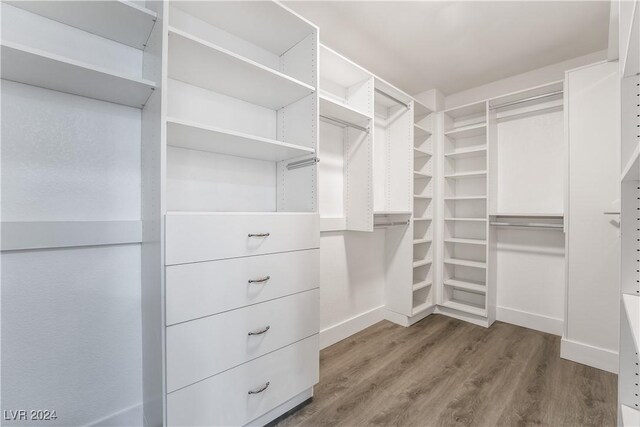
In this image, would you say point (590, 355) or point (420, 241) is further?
point (420, 241)

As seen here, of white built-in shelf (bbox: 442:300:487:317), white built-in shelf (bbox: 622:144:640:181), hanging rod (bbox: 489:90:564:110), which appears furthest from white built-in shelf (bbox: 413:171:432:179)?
white built-in shelf (bbox: 622:144:640:181)

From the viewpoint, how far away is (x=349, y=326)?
2.53m

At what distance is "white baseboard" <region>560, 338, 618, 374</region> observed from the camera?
195cm

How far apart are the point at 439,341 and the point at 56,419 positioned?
2.54m

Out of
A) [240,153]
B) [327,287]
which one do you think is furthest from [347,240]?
[240,153]

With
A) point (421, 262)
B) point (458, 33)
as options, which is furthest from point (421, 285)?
point (458, 33)

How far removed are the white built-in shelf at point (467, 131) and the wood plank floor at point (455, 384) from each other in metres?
2.01

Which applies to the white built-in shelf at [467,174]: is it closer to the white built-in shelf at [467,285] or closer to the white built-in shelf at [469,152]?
the white built-in shelf at [469,152]

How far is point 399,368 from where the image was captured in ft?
6.59

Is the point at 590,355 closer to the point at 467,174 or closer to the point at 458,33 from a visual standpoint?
the point at 467,174

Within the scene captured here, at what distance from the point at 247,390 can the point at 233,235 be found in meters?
0.76

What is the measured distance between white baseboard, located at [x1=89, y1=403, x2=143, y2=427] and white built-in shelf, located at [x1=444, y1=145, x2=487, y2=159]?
3256 mm

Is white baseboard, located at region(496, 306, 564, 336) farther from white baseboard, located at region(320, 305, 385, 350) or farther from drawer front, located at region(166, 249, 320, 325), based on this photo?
drawer front, located at region(166, 249, 320, 325)

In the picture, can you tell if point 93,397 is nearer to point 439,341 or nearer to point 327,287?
point 327,287
